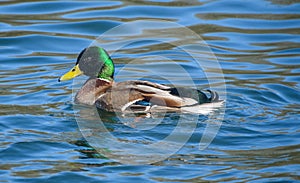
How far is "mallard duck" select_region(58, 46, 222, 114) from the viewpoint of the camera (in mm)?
9633

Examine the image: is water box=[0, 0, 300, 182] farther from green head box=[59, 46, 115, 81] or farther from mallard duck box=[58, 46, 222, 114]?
green head box=[59, 46, 115, 81]

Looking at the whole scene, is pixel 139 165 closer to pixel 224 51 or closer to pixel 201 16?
pixel 224 51

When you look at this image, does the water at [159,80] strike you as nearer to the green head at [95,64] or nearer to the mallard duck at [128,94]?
the mallard duck at [128,94]

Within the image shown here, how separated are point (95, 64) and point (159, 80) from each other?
1.56 meters

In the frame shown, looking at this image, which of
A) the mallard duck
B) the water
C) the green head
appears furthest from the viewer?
the green head

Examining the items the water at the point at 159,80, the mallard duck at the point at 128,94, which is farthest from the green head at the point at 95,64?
the water at the point at 159,80

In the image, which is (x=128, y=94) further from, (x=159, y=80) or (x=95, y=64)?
(x=159, y=80)

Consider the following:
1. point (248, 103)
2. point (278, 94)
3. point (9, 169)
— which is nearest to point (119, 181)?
point (9, 169)

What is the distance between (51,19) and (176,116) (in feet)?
20.8

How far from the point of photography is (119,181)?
7328 mm

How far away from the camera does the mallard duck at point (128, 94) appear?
9.63 meters

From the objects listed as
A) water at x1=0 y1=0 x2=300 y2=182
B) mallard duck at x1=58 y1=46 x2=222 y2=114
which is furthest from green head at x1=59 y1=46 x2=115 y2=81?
water at x1=0 y1=0 x2=300 y2=182

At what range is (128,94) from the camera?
9.88 m

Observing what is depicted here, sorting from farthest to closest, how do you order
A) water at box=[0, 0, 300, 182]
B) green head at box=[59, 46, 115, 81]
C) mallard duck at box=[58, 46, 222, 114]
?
green head at box=[59, 46, 115, 81], mallard duck at box=[58, 46, 222, 114], water at box=[0, 0, 300, 182]
